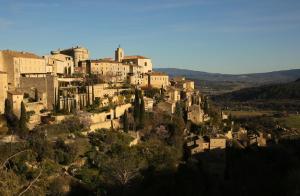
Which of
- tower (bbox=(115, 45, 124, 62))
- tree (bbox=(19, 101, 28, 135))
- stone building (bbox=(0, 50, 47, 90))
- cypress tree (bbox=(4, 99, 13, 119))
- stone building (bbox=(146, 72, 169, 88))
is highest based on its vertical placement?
tower (bbox=(115, 45, 124, 62))

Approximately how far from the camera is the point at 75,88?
1578 inches

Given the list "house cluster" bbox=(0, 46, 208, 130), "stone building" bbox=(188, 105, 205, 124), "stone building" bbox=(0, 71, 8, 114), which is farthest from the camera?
"stone building" bbox=(188, 105, 205, 124)

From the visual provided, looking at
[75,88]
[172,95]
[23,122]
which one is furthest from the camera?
[172,95]

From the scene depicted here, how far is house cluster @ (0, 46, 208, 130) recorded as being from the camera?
34844mm

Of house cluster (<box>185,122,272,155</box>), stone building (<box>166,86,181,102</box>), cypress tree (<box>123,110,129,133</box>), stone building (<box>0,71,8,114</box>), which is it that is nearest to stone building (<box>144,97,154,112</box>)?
house cluster (<box>185,122,272,155</box>)

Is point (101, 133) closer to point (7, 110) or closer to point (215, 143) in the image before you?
point (7, 110)

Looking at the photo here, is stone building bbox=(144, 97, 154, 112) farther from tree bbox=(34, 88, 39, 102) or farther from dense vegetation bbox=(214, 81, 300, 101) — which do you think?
dense vegetation bbox=(214, 81, 300, 101)

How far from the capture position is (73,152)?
97.0ft

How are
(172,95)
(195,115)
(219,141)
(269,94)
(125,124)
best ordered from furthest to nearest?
(269,94) < (172,95) < (195,115) < (125,124) < (219,141)

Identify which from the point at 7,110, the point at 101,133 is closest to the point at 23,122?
the point at 7,110

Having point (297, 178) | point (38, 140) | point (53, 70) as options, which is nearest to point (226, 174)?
point (297, 178)

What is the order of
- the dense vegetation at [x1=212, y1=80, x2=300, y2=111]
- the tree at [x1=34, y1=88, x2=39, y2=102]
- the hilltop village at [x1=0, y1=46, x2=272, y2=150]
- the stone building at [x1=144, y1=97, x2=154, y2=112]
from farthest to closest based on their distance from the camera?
1. the dense vegetation at [x1=212, y1=80, x2=300, y2=111]
2. the stone building at [x1=144, y1=97, x2=154, y2=112]
3. the tree at [x1=34, y1=88, x2=39, y2=102]
4. the hilltop village at [x1=0, y1=46, x2=272, y2=150]

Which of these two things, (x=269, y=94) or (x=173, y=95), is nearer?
(x=173, y=95)

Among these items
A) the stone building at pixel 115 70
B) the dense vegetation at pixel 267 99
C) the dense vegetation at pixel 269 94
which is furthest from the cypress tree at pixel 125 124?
the dense vegetation at pixel 269 94
